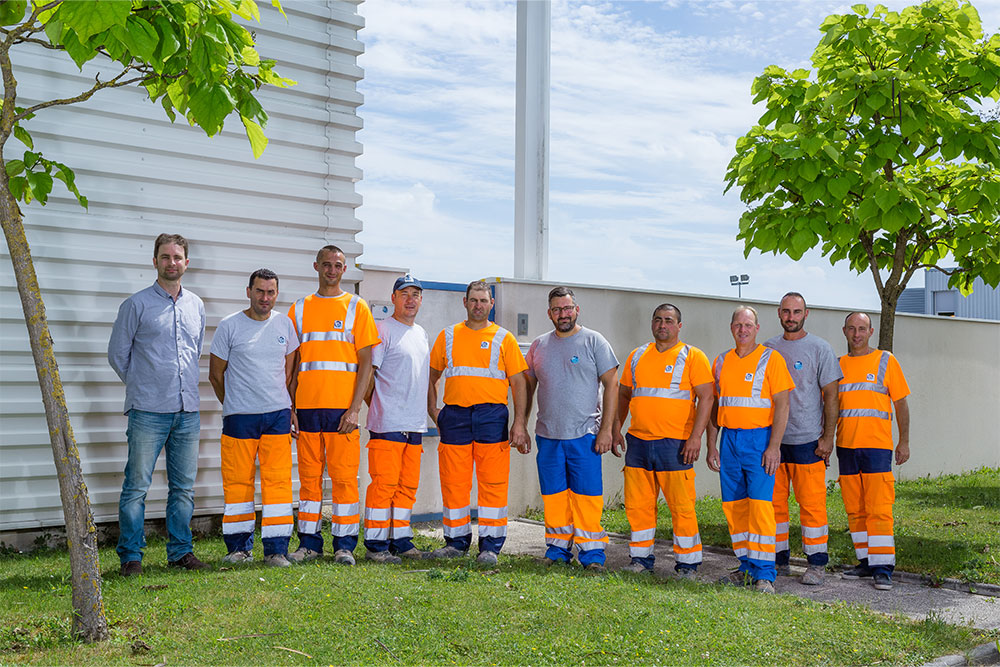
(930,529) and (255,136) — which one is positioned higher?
(255,136)

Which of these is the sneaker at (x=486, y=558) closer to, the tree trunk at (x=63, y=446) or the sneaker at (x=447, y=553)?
the sneaker at (x=447, y=553)

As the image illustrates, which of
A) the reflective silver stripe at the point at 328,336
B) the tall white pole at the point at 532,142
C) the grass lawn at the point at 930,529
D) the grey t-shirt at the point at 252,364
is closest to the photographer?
the grey t-shirt at the point at 252,364

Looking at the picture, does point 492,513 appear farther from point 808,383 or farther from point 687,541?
point 808,383

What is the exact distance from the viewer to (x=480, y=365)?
7.11 meters

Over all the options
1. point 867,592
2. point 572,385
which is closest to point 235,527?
point 572,385

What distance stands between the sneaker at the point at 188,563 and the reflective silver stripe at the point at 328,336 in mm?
1736

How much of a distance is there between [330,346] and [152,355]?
125 cm

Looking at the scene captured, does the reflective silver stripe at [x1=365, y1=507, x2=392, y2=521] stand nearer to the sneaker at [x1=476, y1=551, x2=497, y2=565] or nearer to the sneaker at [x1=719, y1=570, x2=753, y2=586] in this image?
the sneaker at [x1=476, y1=551, x2=497, y2=565]

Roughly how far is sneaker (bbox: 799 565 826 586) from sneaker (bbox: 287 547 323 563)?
368cm

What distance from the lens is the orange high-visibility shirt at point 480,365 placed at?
7086 millimetres

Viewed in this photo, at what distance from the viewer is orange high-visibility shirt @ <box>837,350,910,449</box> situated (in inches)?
288

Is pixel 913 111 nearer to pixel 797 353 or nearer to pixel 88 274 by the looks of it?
pixel 797 353

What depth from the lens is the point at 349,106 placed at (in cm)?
862

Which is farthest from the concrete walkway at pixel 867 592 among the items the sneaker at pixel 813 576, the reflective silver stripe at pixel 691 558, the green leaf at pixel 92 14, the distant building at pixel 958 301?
the distant building at pixel 958 301
